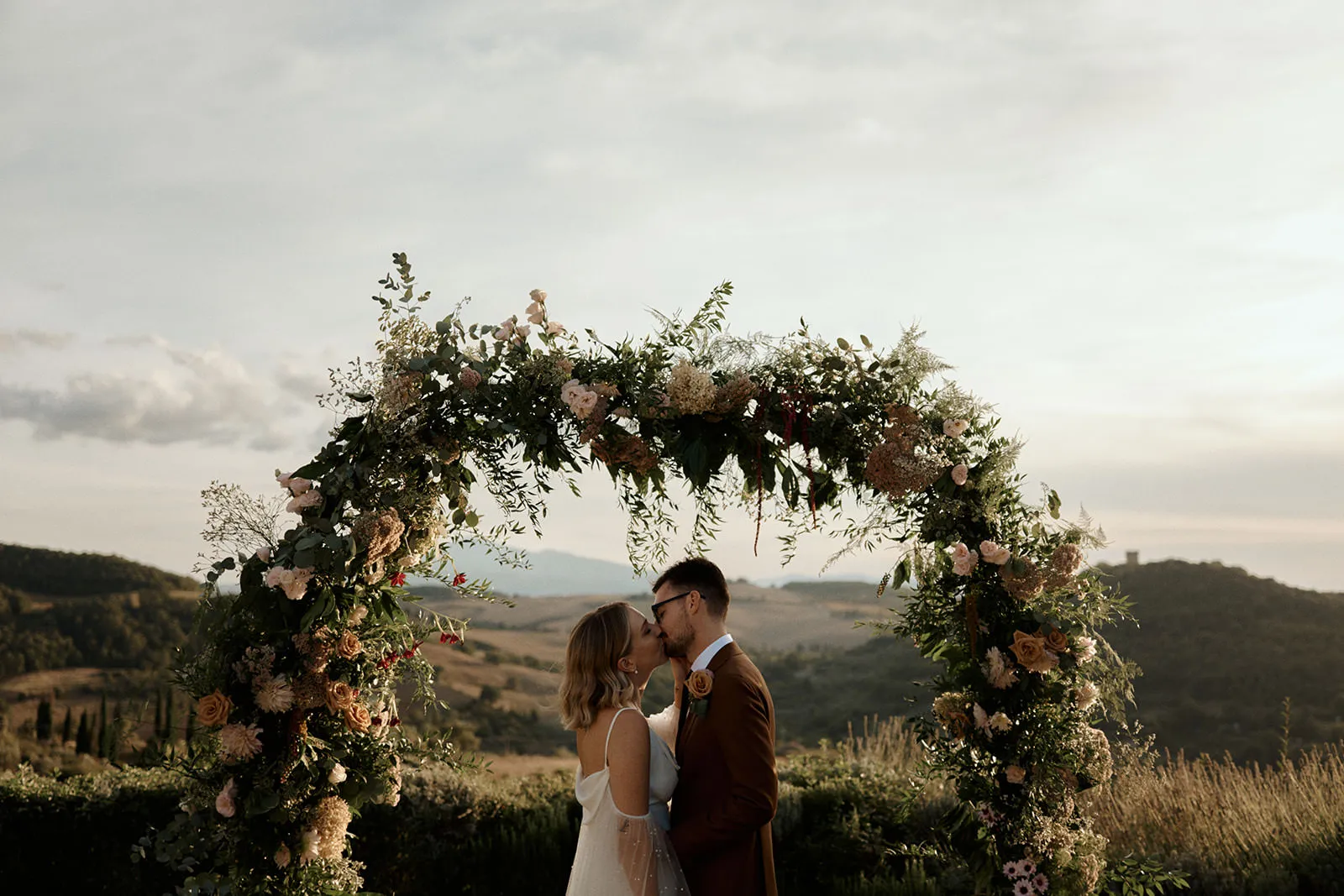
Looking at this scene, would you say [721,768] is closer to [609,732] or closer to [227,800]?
[609,732]

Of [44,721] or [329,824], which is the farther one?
[44,721]

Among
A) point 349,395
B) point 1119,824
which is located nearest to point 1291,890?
point 1119,824

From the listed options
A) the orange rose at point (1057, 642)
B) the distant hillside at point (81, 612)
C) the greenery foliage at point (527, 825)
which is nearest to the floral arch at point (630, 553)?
the orange rose at point (1057, 642)

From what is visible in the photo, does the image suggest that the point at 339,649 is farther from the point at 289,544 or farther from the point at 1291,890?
the point at 1291,890

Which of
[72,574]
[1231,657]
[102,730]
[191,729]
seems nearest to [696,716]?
[191,729]

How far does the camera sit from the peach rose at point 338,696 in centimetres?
511

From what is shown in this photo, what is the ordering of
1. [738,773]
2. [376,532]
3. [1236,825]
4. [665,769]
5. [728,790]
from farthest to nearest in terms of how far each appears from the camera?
[1236,825] < [376,532] < [665,769] < [728,790] < [738,773]

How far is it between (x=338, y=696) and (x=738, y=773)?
209cm

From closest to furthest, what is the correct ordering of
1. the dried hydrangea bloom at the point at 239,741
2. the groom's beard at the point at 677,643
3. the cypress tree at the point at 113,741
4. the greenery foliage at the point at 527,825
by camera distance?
1. the groom's beard at the point at 677,643
2. the dried hydrangea bloom at the point at 239,741
3. the greenery foliage at the point at 527,825
4. the cypress tree at the point at 113,741

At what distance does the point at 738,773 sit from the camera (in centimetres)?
438

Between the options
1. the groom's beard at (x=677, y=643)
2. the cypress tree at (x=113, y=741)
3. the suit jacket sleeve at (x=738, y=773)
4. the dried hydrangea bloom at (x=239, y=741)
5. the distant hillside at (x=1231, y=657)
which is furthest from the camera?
the distant hillside at (x=1231, y=657)

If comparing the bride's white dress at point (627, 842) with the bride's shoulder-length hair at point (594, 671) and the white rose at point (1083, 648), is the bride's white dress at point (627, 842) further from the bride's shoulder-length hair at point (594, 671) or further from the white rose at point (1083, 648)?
the white rose at point (1083, 648)

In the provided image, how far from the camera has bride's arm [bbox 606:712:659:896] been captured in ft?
14.5

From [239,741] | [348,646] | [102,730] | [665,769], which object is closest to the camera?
[665,769]
